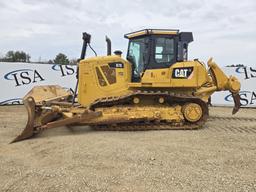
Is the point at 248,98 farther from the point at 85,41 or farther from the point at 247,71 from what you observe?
the point at 85,41

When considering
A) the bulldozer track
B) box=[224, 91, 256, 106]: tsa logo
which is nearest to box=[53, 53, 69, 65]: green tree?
box=[224, 91, 256, 106]: tsa logo

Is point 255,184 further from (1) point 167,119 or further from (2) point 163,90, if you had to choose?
(2) point 163,90

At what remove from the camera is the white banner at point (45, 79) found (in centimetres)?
1697

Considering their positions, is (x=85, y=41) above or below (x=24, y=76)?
above

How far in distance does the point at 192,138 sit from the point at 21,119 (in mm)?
6201

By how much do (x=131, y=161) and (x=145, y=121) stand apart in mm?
3164

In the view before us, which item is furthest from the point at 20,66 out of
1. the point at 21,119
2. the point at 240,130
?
the point at 240,130

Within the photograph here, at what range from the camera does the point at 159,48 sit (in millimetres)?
9586

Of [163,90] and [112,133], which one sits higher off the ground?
[163,90]

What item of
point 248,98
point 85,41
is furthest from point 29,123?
point 248,98

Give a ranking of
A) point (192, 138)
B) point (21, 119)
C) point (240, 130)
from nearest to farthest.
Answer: point (192, 138) < point (240, 130) < point (21, 119)

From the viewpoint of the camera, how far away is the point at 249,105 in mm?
16812

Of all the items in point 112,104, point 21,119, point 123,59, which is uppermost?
point 123,59

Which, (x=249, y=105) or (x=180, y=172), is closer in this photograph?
(x=180, y=172)
